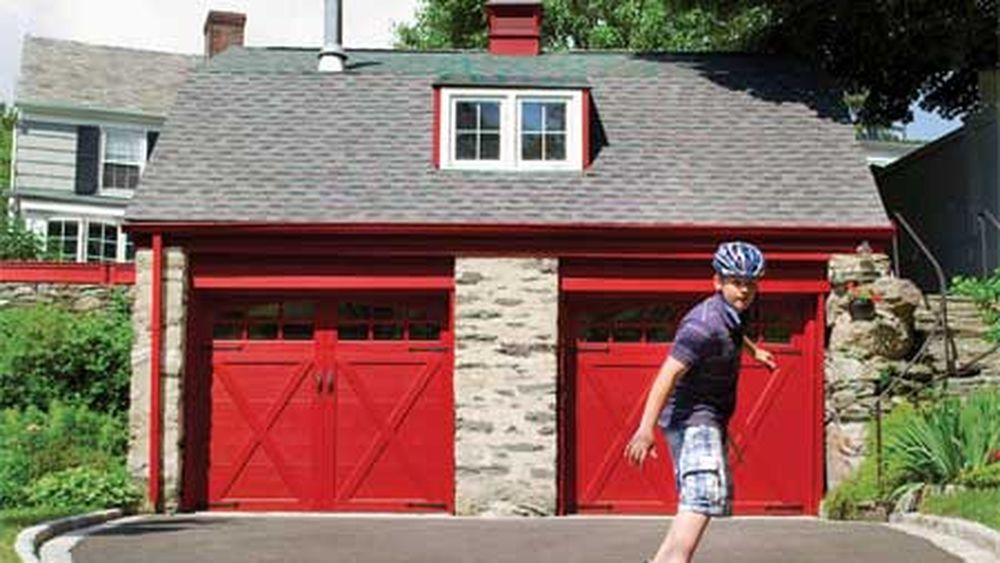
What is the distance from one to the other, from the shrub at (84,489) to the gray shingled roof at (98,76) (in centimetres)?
1691

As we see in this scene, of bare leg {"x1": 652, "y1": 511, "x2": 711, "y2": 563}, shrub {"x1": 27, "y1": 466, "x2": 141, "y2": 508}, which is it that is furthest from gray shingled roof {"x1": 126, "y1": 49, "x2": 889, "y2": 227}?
bare leg {"x1": 652, "y1": 511, "x2": 711, "y2": 563}

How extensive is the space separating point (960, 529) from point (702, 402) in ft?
16.3

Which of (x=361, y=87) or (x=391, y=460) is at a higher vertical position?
(x=361, y=87)

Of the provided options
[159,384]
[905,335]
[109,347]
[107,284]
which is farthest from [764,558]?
[107,284]

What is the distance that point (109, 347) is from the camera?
57.9 ft

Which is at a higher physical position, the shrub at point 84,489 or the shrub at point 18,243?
the shrub at point 18,243

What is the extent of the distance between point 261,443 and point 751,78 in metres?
8.31

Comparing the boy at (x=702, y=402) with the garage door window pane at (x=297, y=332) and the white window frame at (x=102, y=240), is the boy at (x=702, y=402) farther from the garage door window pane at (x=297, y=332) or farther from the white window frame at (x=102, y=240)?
the white window frame at (x=102, y=240)

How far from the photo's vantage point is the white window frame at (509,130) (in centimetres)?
1698

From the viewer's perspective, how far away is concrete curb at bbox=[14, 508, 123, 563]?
10023 mm

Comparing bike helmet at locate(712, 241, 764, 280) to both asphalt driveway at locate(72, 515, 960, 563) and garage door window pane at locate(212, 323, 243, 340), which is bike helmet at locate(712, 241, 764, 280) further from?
garage door window pane at locate(212, 323, 243, 340)

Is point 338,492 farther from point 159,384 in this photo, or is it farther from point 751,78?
point 751,78

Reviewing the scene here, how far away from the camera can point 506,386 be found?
15438 millimetres

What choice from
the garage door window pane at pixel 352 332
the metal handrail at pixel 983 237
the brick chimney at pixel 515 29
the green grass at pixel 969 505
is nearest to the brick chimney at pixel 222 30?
the brick chimney at pixel 515 29
